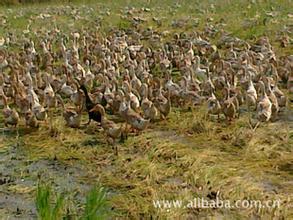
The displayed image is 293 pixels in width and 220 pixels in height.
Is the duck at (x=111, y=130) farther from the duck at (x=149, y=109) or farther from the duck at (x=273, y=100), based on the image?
the duck at (x=273, y=100)

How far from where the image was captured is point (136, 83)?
9.09 m

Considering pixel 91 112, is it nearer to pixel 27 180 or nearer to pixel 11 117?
pixel 11 117

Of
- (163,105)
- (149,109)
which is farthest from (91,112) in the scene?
(163,105)

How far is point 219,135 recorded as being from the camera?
24.6 ft

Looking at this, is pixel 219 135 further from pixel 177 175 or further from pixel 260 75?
pixel 260 75

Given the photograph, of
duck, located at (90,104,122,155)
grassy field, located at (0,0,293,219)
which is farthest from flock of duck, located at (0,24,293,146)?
grassy field, located at (0,0,293,219)

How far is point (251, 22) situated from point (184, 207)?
1105cm

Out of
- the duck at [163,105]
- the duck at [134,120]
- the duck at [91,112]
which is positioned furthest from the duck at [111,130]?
the duck at [163,105]

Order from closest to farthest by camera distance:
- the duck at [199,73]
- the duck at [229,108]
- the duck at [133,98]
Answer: the duck at [229,108] < the duck at [133,98] < the duck at [199,73]

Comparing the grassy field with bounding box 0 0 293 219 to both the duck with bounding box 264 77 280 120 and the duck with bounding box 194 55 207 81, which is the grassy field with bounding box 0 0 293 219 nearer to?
the duck with bounding box 264 77 280 120

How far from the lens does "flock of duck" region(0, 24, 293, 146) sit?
7938 mm

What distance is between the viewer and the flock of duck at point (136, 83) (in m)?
7.94

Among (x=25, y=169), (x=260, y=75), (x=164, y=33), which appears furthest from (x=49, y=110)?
(x=164, y=33)

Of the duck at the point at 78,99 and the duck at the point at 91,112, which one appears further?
the duck at the point at 78,99
